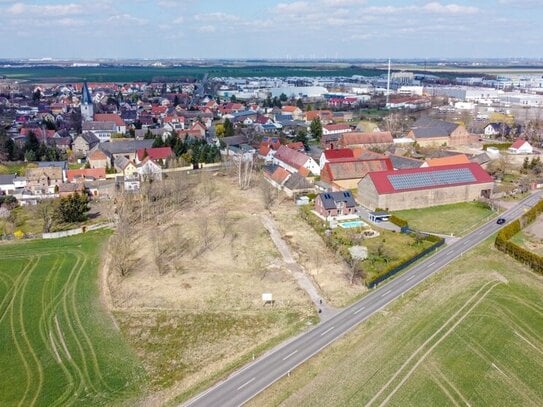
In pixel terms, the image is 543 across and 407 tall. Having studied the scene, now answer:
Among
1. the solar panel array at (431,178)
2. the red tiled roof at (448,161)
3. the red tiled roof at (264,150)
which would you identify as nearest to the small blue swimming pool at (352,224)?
the solar panel array at (431,178)

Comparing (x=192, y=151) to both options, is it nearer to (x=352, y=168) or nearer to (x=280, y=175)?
(x=280, y=175)

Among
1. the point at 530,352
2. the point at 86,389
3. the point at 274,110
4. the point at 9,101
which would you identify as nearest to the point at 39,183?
the point at 86,389

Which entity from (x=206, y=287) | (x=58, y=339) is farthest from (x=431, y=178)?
(x=58, y=339)

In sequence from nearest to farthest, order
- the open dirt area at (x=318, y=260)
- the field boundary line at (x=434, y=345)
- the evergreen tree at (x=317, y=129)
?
the field boundary line at (x=434, y=345)
the open dirt area at (x=318, y=260)
the evergreen tree at (x=317, y=129)

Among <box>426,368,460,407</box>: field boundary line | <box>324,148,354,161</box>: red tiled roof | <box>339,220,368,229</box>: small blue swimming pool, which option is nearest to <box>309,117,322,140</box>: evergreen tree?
<box>324,148,354,161</box>: red tiled roof

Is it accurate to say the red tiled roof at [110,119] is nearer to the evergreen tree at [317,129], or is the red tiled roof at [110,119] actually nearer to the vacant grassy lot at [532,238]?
the evergreen tree at [317,129]

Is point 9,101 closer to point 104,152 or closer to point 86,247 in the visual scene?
point 104,152
